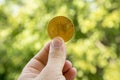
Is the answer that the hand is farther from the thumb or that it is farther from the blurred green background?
the blurred green background

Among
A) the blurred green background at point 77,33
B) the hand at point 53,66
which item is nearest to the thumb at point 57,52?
the hand at point 53,66

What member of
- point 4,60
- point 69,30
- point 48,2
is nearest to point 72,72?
point 69,30

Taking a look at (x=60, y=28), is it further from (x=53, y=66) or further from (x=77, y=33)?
(x=77, y=33)

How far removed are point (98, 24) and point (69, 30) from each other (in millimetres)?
1557

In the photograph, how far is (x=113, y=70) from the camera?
249cm

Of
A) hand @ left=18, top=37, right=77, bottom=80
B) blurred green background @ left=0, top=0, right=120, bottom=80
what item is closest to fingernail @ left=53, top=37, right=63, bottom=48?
hand @ left=18, top=37, right=77, bottom=80

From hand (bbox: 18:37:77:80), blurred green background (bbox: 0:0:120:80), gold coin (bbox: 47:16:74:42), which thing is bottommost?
hand (bbox: 18:37:77:80)

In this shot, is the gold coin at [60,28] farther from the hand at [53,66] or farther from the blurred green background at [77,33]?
the blurred green background at [77,33]

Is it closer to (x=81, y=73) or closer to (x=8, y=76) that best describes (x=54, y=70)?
(x=81, y=73)

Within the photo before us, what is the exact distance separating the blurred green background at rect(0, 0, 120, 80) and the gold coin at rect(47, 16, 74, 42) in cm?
139

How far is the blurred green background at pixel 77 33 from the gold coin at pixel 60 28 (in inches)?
54.7

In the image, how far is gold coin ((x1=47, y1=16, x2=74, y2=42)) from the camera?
0.96 metres

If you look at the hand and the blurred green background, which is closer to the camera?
the hand

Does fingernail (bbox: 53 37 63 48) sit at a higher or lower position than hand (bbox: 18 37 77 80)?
higher
